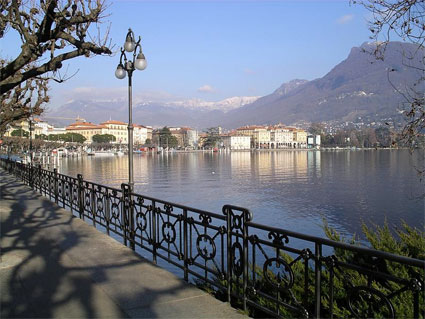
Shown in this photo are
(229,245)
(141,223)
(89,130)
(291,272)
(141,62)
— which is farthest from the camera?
(89,130)

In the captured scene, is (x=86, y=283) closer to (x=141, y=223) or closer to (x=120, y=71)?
(x=141, y=223)

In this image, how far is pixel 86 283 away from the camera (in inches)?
208

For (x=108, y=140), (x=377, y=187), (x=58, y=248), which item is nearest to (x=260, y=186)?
(x=377, y=187)

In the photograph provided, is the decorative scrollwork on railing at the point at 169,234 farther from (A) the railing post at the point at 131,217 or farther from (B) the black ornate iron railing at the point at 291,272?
(A) the railing post at the point at 131,217

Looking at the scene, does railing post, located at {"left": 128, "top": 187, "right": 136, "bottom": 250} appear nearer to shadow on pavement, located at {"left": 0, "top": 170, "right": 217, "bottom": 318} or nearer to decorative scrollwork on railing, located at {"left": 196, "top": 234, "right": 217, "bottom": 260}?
shadow on pavement, located at {"left": 0, "top": 170, "right": 217, "bottom": 318}

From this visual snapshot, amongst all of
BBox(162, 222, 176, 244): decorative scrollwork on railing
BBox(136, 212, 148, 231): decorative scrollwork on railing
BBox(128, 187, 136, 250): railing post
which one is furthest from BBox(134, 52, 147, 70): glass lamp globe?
BBox(162, 222, 176, 244): decorative scrollwork on railing

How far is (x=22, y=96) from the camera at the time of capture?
19.3m

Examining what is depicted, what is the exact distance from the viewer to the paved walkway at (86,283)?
4402mm

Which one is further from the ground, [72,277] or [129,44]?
[129,44]

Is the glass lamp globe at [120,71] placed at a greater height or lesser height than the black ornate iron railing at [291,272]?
greater

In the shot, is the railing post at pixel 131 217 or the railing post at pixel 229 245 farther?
the railing post at pixel 131 217

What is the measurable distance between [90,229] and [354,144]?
199684mm

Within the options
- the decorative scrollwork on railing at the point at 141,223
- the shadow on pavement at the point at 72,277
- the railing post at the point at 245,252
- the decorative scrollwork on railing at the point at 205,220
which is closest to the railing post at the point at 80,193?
the shadow on pavement at the point at 72,277

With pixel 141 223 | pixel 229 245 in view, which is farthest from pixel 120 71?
pixel 229 245
